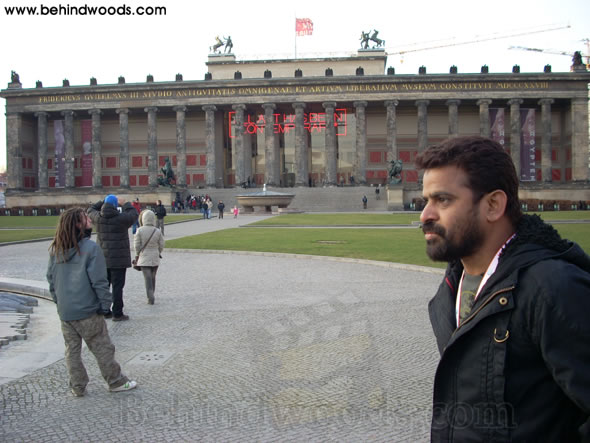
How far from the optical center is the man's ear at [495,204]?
226 cm

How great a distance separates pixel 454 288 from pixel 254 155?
69750 mm

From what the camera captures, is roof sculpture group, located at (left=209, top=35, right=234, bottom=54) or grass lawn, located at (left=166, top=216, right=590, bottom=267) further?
roof sculpture group, located at (left=209, top=35, right=234, bottom=54)

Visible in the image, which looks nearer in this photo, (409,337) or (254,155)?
(409,337)

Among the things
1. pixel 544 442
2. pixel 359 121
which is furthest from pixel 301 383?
pixel 359 121

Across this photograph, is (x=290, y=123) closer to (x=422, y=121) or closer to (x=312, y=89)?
(x=312, y=89)

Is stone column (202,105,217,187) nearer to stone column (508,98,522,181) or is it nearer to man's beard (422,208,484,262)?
stone column (508,98,522,181)

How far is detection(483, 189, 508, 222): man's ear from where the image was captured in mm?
2256

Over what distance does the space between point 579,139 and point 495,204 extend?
68316mm

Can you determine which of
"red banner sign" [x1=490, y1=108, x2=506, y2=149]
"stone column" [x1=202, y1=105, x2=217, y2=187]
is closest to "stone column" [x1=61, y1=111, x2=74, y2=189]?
"stone column" [x1=202, y1=105, x2=217, y2=187]

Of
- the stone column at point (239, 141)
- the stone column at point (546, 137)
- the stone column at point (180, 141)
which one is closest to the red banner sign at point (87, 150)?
the stone column at point (180, 141)

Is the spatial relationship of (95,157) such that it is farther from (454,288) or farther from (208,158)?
(454,288)

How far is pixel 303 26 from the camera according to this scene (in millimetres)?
77438

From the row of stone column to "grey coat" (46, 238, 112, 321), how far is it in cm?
5707

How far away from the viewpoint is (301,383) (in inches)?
221
